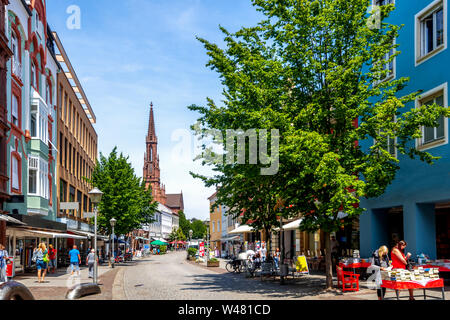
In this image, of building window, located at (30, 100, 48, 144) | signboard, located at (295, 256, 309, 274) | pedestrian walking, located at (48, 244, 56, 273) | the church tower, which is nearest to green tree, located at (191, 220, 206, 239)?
the church tower

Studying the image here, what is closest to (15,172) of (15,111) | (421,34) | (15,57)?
(15,111)

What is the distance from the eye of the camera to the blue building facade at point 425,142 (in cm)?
1834

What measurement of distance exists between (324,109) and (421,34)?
19.1 feet

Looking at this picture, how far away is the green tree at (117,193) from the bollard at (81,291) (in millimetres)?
40671

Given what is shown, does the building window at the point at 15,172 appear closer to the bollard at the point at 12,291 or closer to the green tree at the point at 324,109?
the green tree at the point at 324,109

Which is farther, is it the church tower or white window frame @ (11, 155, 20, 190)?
the church tower

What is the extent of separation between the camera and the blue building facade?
1834 cm

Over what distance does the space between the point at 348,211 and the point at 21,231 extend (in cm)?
1928

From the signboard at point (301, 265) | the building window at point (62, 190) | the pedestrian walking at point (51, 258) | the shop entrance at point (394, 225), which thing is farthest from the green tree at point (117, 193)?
the shop entrance at point (394, 225)

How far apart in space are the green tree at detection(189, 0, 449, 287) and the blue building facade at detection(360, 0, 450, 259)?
1.02 metres

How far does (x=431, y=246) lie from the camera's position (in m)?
19.7

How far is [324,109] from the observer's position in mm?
18000

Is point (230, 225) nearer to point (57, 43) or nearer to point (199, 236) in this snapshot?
point (57, 43)

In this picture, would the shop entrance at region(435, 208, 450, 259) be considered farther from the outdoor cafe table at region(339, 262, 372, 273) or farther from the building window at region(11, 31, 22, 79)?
the building window at region(11, 31, 22, 79)
